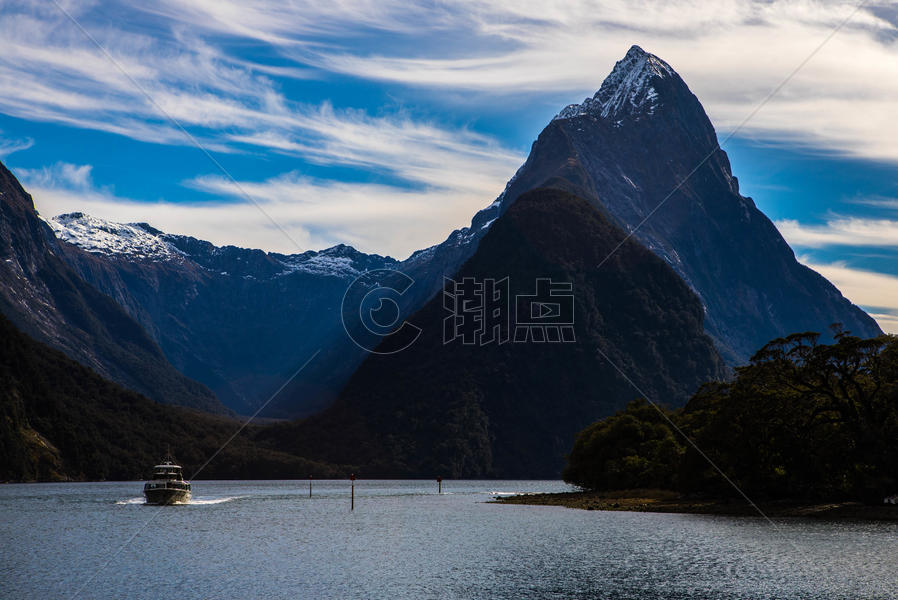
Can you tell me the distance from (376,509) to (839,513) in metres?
82.4

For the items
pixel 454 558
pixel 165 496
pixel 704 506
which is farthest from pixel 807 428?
pixel 165 496

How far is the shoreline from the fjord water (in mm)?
3753

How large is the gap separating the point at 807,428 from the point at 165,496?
380 feet

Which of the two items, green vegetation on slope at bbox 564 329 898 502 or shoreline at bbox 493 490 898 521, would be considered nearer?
shoreline at bbox 493 490 898 521

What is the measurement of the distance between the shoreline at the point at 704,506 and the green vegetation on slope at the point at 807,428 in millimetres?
2298

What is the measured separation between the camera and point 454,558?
92.2 metres

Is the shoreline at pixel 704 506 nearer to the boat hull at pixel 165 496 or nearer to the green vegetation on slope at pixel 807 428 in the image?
the green vegetation on slope at pixel 807 428

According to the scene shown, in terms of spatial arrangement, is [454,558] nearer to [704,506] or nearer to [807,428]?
[807,428]

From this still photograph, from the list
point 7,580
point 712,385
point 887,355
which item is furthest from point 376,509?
point 7,580

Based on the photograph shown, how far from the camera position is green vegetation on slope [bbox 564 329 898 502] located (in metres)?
118

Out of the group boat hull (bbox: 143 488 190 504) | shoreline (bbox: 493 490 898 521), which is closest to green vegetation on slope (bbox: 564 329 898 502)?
shoreline (bbox: 493 490 898 521)

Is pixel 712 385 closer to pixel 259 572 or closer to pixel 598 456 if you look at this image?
pixel 598 456

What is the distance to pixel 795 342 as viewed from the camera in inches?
5039

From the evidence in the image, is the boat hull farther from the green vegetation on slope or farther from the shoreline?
the green vegetation on slope
